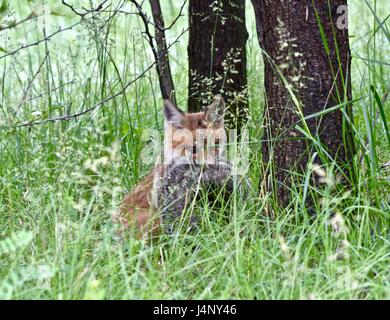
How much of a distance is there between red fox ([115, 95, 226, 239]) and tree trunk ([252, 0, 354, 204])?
0.34m

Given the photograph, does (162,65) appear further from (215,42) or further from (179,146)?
(179,146)

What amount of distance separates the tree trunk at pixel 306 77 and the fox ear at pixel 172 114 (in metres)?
0.68

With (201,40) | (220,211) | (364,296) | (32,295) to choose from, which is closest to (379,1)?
(201,40)

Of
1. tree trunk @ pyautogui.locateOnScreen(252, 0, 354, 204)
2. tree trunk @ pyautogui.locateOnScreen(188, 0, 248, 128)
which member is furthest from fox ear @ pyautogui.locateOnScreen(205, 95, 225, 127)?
tree trunk @ pyautogui.locateOnScreen(188, 0, 248, 128)

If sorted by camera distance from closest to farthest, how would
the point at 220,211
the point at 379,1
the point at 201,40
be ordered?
the point at 220,211, the point at 201,40, the point at 379,1

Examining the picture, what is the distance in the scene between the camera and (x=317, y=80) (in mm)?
3375

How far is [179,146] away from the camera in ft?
13.2

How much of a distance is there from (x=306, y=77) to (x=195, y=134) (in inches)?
33.5

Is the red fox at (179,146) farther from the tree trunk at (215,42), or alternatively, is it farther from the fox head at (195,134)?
the tree trunk at (215,42)

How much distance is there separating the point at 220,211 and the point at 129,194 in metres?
0.62

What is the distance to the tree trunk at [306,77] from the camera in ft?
10.9

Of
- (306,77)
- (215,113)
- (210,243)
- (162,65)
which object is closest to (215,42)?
(162,65)

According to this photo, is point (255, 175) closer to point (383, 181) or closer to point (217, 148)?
point (217, 148)

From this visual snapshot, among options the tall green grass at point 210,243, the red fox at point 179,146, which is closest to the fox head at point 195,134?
the red fox at point 179,146
